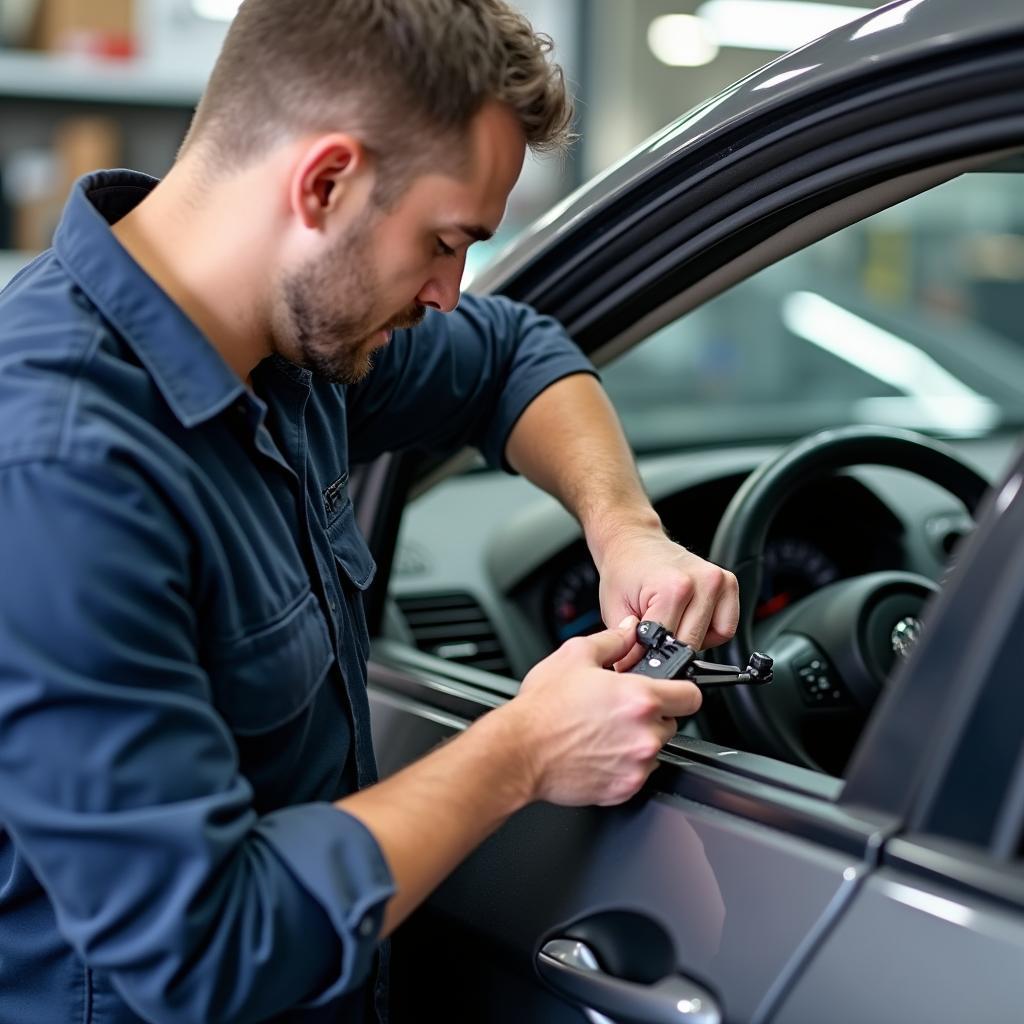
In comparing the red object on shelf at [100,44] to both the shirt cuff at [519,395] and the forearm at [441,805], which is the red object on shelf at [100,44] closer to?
the shirt cuff at [519,395]

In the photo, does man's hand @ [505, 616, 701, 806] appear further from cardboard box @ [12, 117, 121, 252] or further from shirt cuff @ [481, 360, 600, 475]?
cardboard box @ [12, 117, 121, 252]

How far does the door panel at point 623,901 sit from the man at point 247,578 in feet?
0.17

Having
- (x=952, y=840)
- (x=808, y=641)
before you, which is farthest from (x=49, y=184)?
(x=952, y=840)

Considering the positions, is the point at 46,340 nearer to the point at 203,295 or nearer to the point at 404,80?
the point at 203,295

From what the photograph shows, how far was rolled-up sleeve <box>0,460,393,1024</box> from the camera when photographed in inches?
33.3

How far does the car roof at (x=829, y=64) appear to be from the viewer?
3.10ft

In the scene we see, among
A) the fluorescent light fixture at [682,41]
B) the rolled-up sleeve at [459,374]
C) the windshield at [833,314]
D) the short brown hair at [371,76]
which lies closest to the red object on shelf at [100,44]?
the windshield at [833,314]

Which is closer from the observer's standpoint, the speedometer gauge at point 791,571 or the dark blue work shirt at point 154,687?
the dark blue work shirt at point 154,687

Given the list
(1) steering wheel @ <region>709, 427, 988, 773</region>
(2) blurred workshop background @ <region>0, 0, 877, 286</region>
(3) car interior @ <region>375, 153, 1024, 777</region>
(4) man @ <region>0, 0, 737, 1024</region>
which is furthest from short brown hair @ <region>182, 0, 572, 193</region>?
(2) blurred workshop background @ <region>0, 0, 877, 286</region>

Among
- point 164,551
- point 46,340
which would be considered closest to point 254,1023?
point 164,551

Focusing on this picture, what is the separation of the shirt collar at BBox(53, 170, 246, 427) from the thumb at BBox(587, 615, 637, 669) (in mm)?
312

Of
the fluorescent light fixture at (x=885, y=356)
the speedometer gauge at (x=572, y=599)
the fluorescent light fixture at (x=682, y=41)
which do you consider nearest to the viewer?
the speedometer gauge at (x=572, y=599)

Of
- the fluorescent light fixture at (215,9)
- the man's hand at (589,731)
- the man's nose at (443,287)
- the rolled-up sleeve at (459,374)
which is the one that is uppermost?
the man's nose at (443,287)

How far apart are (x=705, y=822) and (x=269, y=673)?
1.05ft
